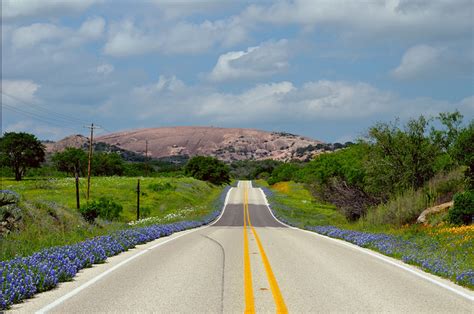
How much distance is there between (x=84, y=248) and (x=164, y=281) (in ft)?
14.1

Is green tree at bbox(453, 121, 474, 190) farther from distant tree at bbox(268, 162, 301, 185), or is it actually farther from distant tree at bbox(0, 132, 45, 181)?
distant tree at bbox(268, 162, 301, 185)

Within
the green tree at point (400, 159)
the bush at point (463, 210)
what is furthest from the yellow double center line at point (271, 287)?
the green tree at point (400, 159)

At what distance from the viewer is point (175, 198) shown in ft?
257

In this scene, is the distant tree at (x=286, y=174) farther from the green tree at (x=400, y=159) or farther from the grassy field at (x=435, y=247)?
the grassy field at (x=435, y=247)

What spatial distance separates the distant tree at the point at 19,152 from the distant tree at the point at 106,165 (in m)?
35.0

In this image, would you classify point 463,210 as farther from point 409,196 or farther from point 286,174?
point 286,174

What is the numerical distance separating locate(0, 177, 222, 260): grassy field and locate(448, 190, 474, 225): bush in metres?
14.1

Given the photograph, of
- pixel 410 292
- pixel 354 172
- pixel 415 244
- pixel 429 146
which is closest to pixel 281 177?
pixel 354 172

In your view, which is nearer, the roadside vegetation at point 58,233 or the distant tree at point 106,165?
the roadside vegetation at point 58,233

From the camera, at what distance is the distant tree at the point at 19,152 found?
10138 centimetres

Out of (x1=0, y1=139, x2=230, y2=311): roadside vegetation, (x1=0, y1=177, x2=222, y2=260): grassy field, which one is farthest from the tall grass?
(x1=0, y1=177, x2=222, y2=260): grassy field

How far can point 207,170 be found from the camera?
13000 centimetres

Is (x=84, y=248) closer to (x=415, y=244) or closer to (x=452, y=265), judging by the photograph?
(x=452, y=265)

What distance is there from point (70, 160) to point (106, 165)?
11038 millimetres
